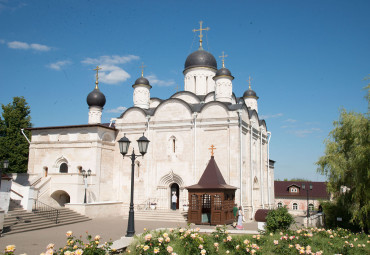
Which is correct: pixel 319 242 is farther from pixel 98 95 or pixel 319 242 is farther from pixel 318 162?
pixel 98 95

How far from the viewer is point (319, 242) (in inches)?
363

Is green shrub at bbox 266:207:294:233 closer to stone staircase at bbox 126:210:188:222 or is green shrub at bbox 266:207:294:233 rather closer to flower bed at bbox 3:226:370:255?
flower bed at bbox 3:226:370:255

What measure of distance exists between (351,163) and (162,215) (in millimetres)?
10038

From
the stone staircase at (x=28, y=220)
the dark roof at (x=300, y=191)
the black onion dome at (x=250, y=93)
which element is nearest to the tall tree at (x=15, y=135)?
the stone staircase at (x=28, y=220)

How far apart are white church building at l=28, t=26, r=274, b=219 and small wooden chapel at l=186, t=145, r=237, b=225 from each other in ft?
7.65

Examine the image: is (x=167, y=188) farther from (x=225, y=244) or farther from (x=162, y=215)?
(x=225, y=244)

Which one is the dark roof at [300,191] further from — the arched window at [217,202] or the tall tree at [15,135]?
the tall tree at [15,135]

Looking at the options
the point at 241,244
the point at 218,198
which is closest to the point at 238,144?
the point at 218,198

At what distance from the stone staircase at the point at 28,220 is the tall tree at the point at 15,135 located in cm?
986

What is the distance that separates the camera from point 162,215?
18.9 metres

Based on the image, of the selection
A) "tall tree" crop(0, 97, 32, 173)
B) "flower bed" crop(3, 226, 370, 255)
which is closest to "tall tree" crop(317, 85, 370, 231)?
"flower bed" crop(3, 226, 370, 255)

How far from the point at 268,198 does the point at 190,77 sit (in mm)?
10451

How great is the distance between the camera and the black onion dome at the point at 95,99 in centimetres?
2359

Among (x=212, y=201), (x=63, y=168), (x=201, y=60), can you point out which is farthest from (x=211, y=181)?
(x=201, y=60)
